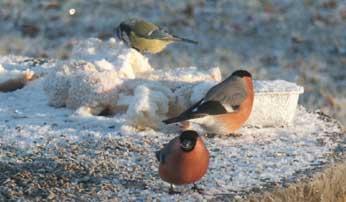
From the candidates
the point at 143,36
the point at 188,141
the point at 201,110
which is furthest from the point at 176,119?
the point at 143,36

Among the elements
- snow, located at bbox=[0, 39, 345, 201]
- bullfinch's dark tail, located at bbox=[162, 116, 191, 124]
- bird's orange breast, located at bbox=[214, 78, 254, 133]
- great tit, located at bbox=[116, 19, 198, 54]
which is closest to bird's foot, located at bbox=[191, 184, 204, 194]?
snow, located at bbox=[0, 39, 345, 201]

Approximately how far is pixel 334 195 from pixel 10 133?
51.1 inches

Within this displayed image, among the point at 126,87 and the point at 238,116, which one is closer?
the point at 238,116

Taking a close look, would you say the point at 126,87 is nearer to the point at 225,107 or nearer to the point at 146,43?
the point at 225,107

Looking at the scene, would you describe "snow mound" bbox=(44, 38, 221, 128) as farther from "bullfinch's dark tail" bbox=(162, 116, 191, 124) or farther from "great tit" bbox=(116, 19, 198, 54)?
"great tit" bbox=(116, 19, 198, 54)

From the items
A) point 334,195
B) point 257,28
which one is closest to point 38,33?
point 257,28

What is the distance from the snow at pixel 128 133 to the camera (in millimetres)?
2979

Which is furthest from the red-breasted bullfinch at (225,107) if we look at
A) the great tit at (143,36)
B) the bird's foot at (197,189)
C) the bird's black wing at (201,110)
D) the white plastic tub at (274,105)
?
the great tit at (143,36)

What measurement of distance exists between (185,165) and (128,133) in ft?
2.30

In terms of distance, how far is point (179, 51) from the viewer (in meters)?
7.69

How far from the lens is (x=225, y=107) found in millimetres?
3422

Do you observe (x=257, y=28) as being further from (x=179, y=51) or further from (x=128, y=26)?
(x=128, y=26)

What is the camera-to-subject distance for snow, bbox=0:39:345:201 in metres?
2.98

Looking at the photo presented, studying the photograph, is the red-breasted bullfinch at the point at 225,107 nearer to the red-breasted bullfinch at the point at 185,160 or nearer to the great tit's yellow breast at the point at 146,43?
the red-breasted bullfinch at the point at 185,160
